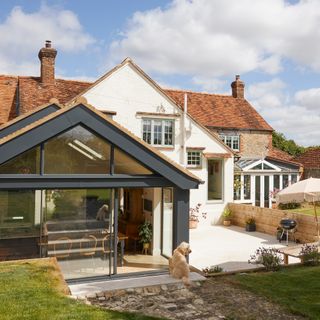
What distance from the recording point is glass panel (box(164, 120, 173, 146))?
2503 centimetres

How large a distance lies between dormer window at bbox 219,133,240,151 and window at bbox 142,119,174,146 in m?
6.26

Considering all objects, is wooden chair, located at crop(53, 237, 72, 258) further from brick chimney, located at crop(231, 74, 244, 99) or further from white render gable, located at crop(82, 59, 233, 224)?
brick chimney, located at crop(231, 74, 244, 99)

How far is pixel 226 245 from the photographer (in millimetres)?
18406

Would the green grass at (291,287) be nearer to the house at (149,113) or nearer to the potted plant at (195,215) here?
the potted plant at (195,215)

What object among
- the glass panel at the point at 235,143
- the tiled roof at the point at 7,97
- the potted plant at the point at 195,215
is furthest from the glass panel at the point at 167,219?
the glass panel at the point at 235,143

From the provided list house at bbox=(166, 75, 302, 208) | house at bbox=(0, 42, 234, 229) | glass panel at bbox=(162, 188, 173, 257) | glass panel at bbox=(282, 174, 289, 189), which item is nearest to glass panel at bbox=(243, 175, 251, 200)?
house at bbox=(166, 75, 302, 208)

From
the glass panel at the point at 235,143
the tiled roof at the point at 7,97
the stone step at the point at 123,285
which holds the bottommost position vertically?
the stone step at the point at 123,285

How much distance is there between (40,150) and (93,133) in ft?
4.87

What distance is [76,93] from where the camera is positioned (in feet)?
82.1

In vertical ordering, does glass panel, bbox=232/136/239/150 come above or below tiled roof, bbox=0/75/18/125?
below

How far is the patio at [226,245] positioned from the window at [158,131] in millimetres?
5942

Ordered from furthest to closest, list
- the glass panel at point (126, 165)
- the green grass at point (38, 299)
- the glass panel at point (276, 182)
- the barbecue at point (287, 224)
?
1. the glass panel at point (276, 182)
2. the barbecue at point (287, 224)
3. the glass panel at point (126, 165)
4. the green grass at point (38, 299)

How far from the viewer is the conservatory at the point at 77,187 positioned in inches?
405

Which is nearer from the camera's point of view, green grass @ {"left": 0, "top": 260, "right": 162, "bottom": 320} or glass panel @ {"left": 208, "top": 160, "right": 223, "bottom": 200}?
green grass @ {"left": 0, "top": 260, "right": 162, "bottom": 320}
